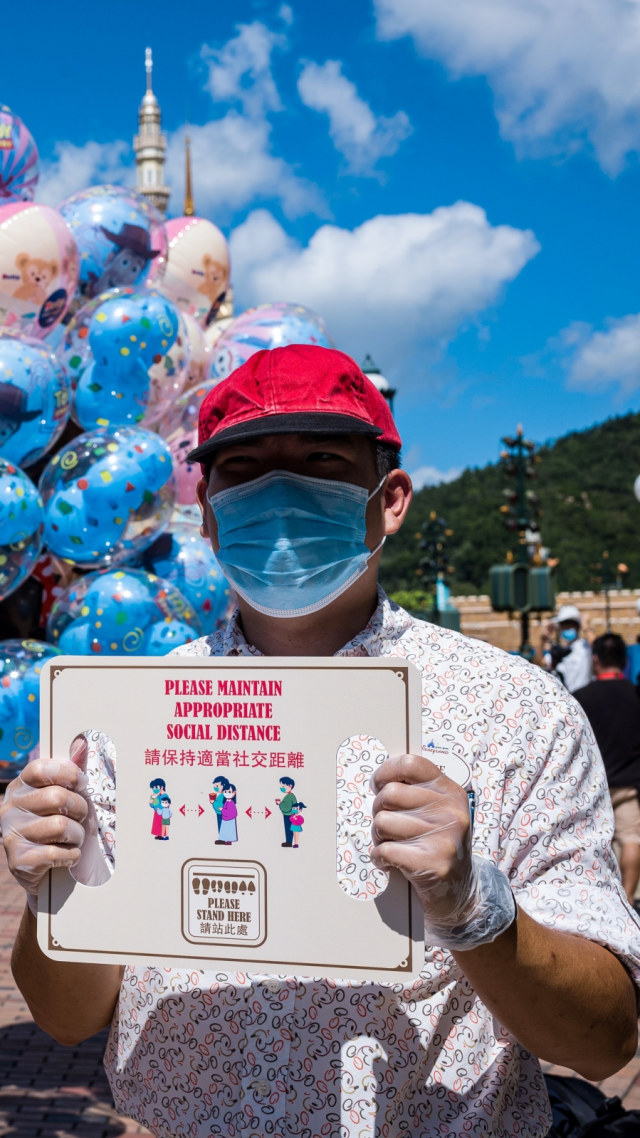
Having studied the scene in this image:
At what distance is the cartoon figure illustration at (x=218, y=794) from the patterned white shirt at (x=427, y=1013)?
0.24m

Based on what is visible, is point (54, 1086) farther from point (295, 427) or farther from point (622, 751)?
point (295, 427)

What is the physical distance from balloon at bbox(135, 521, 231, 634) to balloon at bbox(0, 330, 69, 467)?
128 cm

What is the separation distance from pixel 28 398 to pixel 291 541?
485cm

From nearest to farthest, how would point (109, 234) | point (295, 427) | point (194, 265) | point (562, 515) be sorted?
point (295, 427) < point (109, 234) < point (194, 265) < point (562, 515)

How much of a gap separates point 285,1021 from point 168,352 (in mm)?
6003

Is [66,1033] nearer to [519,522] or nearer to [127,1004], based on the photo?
[127,1004]

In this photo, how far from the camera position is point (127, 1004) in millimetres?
1677

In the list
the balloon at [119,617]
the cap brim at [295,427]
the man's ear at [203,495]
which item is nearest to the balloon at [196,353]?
the balloon at [119,617]

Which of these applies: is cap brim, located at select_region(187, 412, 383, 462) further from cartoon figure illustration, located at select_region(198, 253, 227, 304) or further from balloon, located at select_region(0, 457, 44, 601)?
cartoon figure illustration, located at select_region(198, 253, 227, 304)

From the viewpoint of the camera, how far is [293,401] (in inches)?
66.5

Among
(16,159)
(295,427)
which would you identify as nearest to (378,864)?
(295,427)

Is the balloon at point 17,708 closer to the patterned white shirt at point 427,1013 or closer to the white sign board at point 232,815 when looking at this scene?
the patterned white shirt at point 427,1013

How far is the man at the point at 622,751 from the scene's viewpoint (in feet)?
18.9

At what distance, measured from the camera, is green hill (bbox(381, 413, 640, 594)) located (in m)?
70.1
